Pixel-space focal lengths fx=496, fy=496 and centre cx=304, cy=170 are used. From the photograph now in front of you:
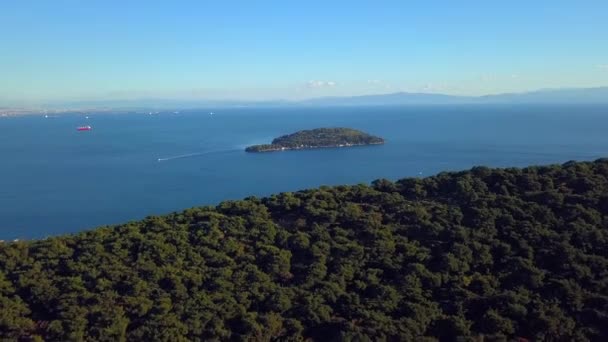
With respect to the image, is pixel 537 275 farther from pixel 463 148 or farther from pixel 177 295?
pixel 463 148

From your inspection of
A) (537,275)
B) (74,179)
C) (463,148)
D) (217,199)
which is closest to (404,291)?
(537,275)

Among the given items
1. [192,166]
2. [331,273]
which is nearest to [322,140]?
[192,166]

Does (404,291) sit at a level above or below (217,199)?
above

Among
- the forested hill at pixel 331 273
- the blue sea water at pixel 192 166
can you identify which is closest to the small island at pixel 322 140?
the blue sea water at pixel 192 166

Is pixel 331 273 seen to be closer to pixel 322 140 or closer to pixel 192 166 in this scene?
pixel 192 166

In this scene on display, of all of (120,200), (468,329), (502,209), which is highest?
(502,209)

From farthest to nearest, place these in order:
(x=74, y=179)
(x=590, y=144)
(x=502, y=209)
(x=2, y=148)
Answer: (x=2, y=148), (x=590, y=144), (x=74, y=179), (x=502, y=209)

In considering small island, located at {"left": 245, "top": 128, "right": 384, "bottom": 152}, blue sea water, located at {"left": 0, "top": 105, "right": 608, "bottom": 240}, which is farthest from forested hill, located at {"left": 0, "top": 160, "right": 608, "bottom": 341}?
small island, located at {"left": 245, "top": 128, "right": 384, "bottom": 152}
